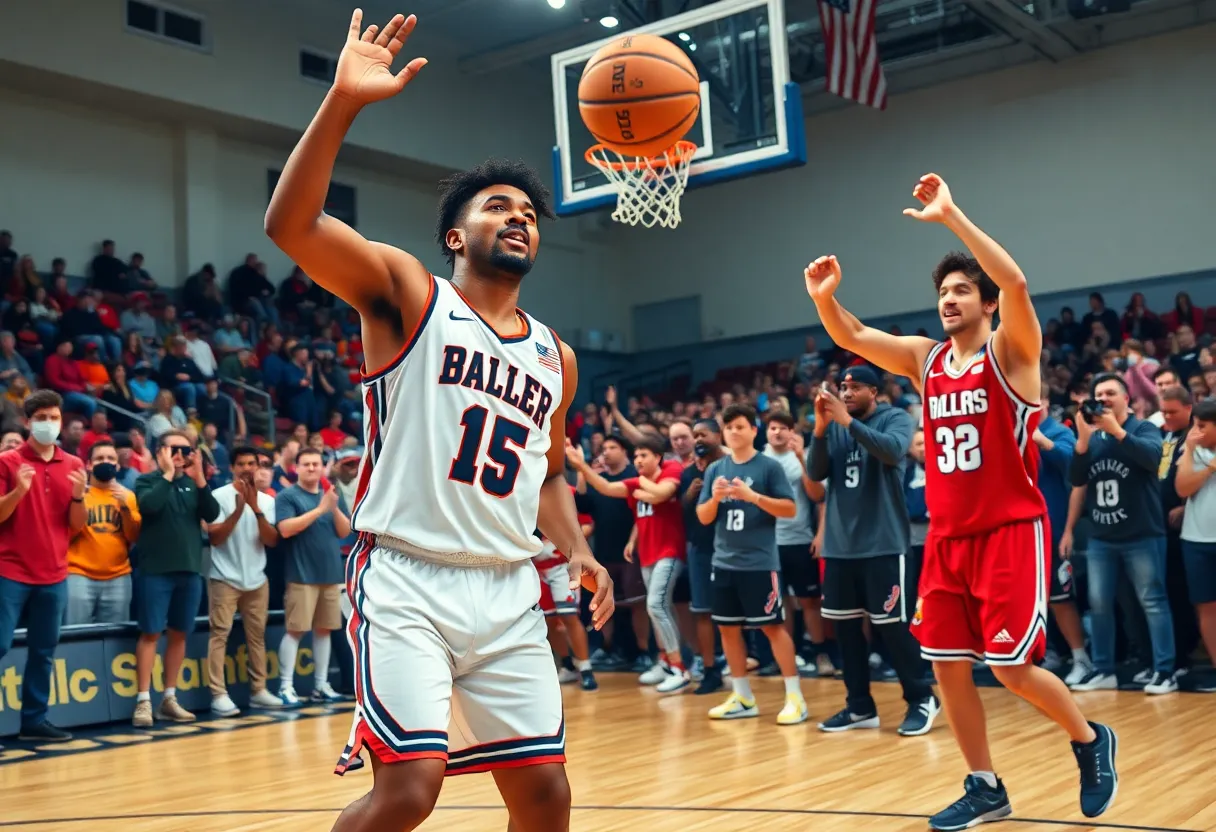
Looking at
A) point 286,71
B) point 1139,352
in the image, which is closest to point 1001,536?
point 1139,352

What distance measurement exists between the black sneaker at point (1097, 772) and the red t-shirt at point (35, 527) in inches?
236

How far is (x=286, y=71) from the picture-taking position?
17391 mm

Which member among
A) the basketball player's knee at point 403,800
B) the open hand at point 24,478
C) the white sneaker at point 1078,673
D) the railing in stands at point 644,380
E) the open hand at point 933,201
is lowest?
the white sneaker at point 1078,673

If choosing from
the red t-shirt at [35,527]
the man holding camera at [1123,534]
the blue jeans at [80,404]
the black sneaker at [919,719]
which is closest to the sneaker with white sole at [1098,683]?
the man holding camera at [1123,534]

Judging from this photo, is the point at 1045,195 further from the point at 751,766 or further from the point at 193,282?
the point at 751,766

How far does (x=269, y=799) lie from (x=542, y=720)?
124 inches

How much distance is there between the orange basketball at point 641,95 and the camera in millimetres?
7059

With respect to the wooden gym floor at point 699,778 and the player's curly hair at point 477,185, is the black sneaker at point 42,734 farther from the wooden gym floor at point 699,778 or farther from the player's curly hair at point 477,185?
the player's curly hair at point 477,185

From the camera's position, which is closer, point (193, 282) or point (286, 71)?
Result: point (193, 282)

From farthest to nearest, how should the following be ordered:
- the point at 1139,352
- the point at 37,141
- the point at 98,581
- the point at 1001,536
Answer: the point at 37,141 → the point at 1139,352 → the point at 98,581 → the point at 1001,536

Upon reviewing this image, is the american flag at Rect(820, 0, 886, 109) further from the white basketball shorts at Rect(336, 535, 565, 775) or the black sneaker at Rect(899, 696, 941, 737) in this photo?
the white basketball shorts at Rect(336, 535, 565, 775)

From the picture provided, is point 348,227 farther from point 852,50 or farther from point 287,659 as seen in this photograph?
point 852,50

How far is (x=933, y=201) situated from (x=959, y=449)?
37.7 inches

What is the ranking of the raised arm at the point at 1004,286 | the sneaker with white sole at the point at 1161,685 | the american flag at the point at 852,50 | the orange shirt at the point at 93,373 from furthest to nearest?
the american flag at the point at 852,50 < the orange shirt at the point at 93,373 < the sneaker with white sole at the point at 1161,685 < the raised arm at the point at 1004,286
